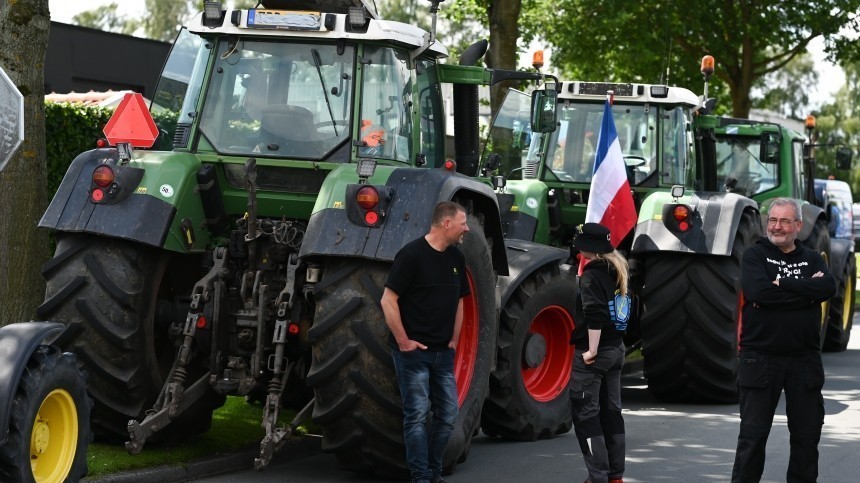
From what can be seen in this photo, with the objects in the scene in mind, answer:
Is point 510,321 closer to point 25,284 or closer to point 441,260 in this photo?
point 441,260

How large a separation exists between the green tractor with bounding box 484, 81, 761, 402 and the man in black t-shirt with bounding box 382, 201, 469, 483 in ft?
9.43

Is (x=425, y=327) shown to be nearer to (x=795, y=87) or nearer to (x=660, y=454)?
(x=660, y=454)

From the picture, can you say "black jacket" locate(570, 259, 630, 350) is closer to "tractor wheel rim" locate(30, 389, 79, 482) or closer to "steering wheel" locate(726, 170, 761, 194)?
"tractor wheel rim" locate(30, 389, 79, 482)

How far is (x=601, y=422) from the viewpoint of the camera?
8.45 metres

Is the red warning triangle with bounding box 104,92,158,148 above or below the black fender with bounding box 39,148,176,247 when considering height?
above

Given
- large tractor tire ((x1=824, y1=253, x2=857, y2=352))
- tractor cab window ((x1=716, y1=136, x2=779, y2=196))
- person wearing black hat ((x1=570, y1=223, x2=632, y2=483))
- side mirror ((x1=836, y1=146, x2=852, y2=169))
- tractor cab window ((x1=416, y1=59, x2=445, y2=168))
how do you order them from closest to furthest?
person wearing black hat ((x1=570, y1=223, x2=632, y2=483))
tractor cab window ((x1=416, y1=59, x2=445, y2=168))
tractor cab window ((x1=716, y1=136, x2=779, y2=196))
large tractor tire ((x1=824, y1=253, x2=857, y2=352))
side mirror ((x1=836, y1=146, x2=852, y2=169))

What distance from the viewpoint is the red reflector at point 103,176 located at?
823 cm

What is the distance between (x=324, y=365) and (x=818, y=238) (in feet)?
30.6

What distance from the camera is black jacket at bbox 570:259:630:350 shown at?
8.25 meters

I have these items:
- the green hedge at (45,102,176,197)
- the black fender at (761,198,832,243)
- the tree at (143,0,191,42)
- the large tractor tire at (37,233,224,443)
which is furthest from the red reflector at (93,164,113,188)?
the tree at (143,0,191,42)

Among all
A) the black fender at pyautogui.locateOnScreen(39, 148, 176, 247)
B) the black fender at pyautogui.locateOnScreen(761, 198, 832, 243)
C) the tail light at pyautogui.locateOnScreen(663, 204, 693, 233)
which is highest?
the black fender at pyautogui.locateOnScreen(39, 148, 176, 247)

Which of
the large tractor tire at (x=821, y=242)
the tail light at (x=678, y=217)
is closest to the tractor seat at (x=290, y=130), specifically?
the tail light at (x=678, y=217)

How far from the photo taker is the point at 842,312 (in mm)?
17062

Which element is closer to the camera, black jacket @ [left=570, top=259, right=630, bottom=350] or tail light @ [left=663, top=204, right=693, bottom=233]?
black jacket @ [left=570, top=259, right=630, bottom=350]
